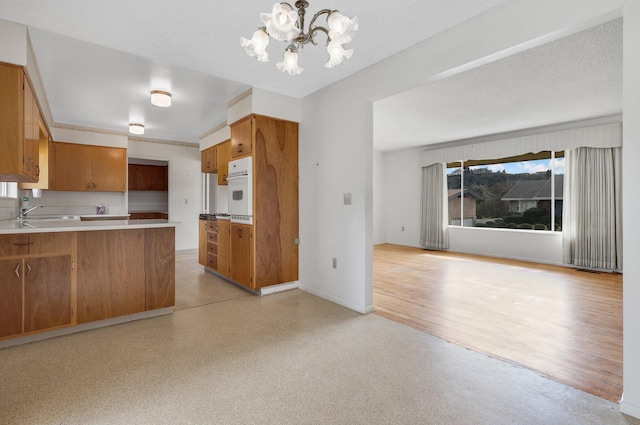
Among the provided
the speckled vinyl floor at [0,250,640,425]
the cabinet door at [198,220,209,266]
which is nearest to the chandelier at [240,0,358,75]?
the speckled vinyl floor at [0,250,640,425]

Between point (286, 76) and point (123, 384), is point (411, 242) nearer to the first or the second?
point (286, 76)

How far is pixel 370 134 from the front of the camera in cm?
331

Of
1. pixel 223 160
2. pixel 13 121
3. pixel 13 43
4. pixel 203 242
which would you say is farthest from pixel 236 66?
pixel 203 242

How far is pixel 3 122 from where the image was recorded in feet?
7.91

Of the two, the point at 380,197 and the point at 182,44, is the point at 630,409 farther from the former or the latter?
the point at 380,197

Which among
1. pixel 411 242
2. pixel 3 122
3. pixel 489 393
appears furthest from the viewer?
pixel 411 242

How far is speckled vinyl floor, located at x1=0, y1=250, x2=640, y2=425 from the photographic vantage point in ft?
5.49

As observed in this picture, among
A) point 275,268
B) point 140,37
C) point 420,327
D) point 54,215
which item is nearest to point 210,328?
point 275,268

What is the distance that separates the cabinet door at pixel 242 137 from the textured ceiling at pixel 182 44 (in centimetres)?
42

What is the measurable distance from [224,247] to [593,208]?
243 inches

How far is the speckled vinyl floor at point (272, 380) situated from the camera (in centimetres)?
167

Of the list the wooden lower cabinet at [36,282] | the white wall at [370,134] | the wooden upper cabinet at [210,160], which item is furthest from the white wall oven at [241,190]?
the wooden lower cabinet at [36,282]

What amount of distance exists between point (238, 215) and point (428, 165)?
5319mm

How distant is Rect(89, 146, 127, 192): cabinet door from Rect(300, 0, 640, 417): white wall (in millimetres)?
4238
